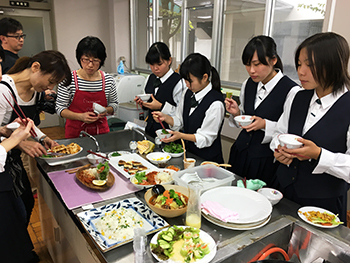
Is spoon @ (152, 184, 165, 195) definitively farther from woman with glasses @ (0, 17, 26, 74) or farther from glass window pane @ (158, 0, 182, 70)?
glass window pane @ (158, 0, 182, 70)

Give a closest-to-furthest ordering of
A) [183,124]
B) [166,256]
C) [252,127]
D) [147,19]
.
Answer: [166,256]
[252,127]
[183,124]
[147,19]

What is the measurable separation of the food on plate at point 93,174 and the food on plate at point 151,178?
0.54 feet

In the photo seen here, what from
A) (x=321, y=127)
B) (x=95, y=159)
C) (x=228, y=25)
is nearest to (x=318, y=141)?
(x=321, y=127)

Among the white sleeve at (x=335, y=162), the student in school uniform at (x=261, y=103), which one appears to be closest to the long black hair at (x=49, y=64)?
the student in school uniform at (x=261, y=103)

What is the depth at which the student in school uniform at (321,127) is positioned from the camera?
1188 mm

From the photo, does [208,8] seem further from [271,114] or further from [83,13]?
[83,13]

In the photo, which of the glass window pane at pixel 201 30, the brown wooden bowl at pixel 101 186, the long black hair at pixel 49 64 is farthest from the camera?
the glass window pane at pixel 201 30

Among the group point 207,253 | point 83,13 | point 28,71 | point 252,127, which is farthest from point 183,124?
point 83,13

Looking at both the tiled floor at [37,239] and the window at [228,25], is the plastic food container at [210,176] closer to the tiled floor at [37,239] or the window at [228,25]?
the tiled floor at [37,239]

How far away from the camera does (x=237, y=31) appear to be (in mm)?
3346

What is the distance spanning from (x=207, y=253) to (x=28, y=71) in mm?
1455

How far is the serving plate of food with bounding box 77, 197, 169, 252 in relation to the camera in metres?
0.98

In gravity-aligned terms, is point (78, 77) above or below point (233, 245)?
above

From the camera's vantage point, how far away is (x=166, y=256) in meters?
0.89
